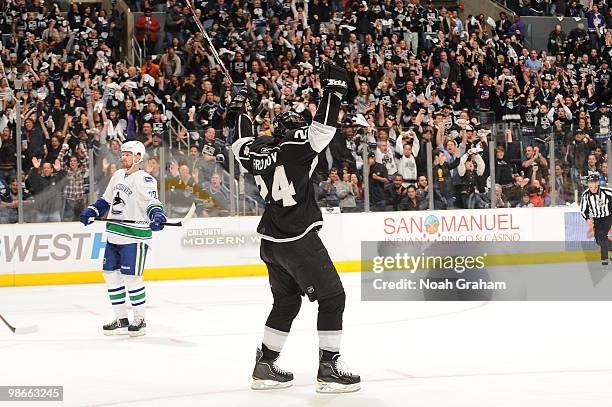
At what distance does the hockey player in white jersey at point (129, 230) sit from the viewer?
321 inches

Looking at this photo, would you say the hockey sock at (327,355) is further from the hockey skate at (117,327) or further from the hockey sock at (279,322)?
the hockey skate at (117,327)

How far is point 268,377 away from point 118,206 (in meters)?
3.15

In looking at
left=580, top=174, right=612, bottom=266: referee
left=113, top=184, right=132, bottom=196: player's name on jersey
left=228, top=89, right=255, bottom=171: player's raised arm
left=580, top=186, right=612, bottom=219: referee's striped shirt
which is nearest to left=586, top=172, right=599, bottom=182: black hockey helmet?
left=580, top=174, right=612, bottom=266: referee

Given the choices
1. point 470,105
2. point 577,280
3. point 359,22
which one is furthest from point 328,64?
point 359,22

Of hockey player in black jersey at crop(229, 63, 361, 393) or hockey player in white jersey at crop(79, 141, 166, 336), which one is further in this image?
hockey player in white jersey at crop(79, 141, 166, 336)

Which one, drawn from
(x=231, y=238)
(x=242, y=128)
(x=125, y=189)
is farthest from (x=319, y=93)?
(x=242, y=128)

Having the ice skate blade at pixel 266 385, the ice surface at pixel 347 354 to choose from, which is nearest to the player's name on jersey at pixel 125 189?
the ice surface at pixel 347 354

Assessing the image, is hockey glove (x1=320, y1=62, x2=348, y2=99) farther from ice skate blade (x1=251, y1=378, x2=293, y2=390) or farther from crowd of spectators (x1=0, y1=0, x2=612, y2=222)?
crowd of spectators (x1=0, y1=0, x2=612, y2=222)

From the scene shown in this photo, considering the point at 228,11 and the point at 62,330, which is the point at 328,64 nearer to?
the point at 62,330

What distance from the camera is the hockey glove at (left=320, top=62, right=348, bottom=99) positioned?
533 centimetres

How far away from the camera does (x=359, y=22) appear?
18031 millimetres

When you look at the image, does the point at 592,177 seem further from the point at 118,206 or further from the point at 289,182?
the point at 289,182

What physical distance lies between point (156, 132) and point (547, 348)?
23.7ft

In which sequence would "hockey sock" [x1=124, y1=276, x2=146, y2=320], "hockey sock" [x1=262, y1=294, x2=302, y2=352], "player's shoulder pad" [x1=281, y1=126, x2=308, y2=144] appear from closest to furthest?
1. "player's shoulder pad" [x1=281, y1=126, x2=308, y2=144]
2. "hockey sock" [x1=262, y1=294, x2=302, y2=352]
3. "hockey sock" [x1=124, y1=276, x2=146, y2=320]
